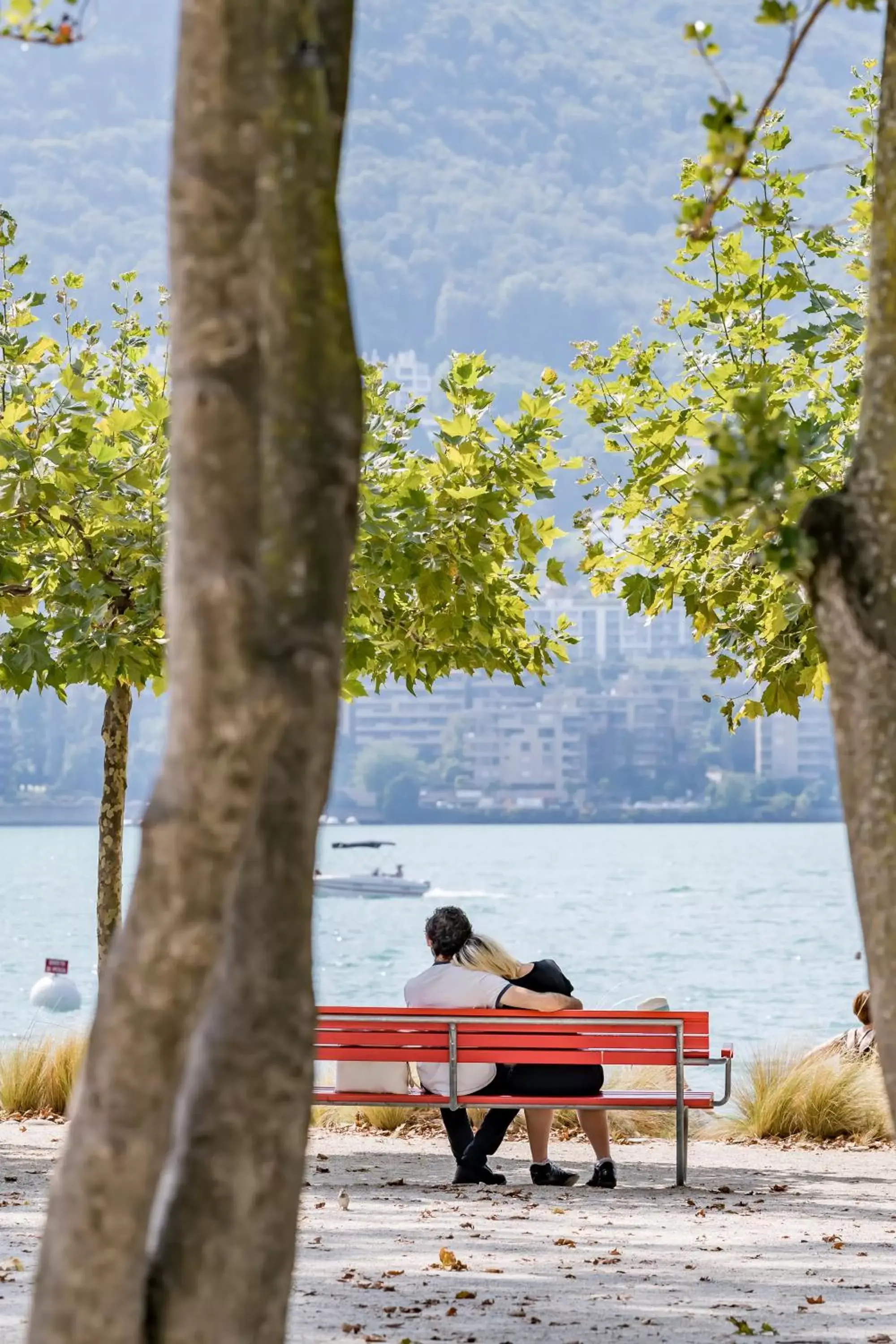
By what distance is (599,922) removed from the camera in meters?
71.6

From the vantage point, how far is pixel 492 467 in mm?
9383

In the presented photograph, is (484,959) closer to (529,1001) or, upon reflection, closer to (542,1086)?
(529,1001)

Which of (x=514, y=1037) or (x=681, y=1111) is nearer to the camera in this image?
(x=514, y=1037)

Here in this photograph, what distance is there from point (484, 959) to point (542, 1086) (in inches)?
30.7

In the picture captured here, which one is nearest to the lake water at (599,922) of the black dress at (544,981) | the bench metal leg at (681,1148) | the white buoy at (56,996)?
the white buoy at (56,996)

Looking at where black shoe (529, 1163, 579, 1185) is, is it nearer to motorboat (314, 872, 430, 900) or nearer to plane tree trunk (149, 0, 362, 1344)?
plane tree trunk (149, 0, 362, 1344)

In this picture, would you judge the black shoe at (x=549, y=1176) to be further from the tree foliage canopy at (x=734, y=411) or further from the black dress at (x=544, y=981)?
the tree foliage canopy at (x=734, y=411)

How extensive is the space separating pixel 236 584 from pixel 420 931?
68.1m

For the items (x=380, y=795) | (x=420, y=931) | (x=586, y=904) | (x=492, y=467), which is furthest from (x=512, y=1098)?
(x=380, y=795)

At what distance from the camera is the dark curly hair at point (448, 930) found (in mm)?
8703

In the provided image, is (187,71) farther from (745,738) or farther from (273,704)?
(745,738)

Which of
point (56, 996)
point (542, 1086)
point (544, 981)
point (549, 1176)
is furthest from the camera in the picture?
point (56, 996)

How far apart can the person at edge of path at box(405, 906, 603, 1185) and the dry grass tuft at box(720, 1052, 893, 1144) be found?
2.90 m

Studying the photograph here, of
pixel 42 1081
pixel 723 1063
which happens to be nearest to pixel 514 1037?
pixel 723 1063
